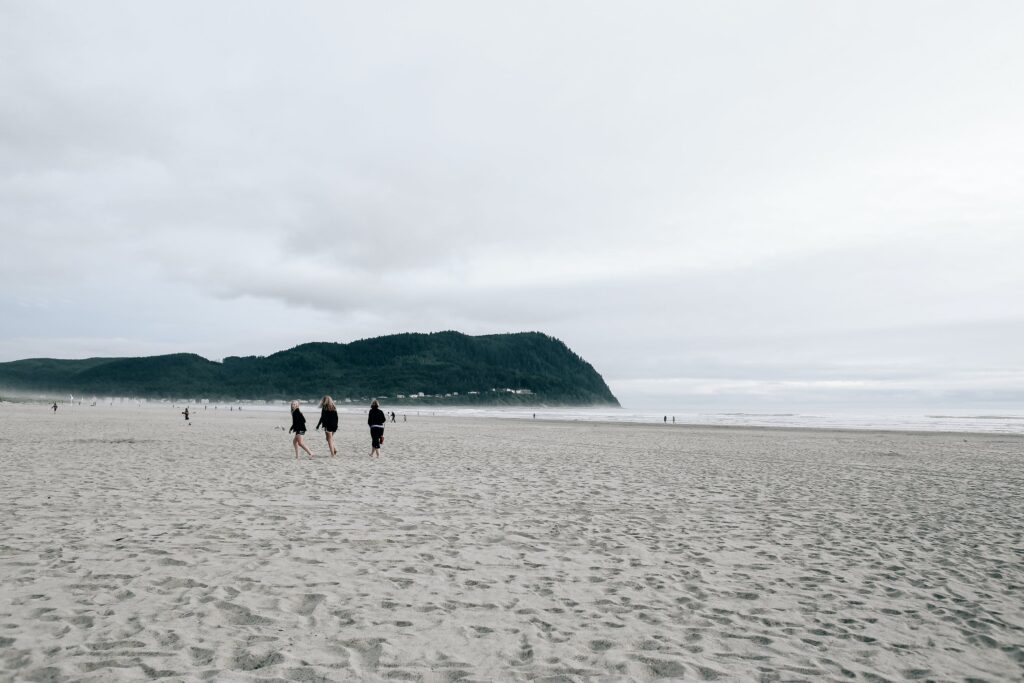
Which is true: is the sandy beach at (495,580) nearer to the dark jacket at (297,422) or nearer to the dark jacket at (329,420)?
the dark jacket at (297,422)

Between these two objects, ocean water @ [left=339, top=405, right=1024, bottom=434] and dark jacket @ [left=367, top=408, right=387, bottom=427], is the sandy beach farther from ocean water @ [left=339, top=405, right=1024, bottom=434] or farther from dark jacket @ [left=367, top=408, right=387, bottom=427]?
ocean water @ [left=339, top=405, right=1024, bottom=434]

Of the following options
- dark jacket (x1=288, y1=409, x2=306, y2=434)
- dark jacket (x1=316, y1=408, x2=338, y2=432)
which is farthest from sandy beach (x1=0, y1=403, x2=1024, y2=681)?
dark jacket (x1=316, y1=408, x2=338, y2=432)

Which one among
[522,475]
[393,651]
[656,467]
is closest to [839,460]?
[656,467]

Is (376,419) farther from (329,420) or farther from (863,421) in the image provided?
(863,421)

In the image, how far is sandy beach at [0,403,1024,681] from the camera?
4.83 m

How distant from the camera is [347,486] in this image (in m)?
13.6

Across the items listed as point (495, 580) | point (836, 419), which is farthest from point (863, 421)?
point (495, 580)

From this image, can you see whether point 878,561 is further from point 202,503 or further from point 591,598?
point 202,503

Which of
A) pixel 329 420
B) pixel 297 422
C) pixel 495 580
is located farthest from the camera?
pixel 329 420

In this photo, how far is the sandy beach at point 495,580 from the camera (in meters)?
4.83

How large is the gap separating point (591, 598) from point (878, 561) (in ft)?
14.9

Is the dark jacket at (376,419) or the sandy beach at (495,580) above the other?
the dark jacket at (376,419)

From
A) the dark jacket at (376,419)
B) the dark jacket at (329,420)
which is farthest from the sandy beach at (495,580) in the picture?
the dark jacket at (376,419)

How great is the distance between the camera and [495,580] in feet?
22.5
